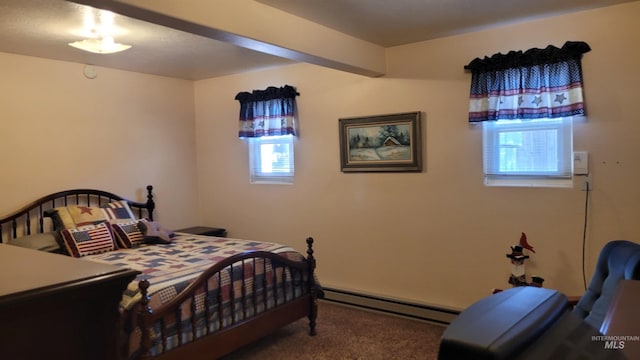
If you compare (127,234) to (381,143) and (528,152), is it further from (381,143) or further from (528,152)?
(528,152)

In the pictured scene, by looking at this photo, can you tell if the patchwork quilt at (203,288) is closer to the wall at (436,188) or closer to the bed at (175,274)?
the bed at (175,274)

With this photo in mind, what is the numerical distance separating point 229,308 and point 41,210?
85.8 inches

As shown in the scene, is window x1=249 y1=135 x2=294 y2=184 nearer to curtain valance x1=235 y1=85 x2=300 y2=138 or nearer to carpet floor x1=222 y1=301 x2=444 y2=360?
curtain valance x1=235 y1=85 x2=300 y2=138

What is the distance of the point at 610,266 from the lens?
1863mm

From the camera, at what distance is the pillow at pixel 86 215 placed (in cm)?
380

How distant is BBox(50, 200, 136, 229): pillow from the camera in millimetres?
3803

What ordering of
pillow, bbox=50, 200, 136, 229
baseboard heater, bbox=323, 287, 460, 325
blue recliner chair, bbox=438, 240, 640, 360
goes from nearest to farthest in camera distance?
blue recliner chair, bbox=438, 240, 640, 360
baseboard heater, bbox=323, 287, 460, 325
pillow, bbox=50, 200, 136, 229

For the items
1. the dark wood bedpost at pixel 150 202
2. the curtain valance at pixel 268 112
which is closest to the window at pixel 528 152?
the curtain valance at pixel 268 112

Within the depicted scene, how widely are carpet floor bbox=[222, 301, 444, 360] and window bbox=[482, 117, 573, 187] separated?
4.23ft

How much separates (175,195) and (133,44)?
198 centimetres

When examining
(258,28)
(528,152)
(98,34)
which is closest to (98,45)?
(98,34)

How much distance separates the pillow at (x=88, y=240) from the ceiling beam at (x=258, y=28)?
208 centimetres

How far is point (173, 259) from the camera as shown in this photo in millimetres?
3375

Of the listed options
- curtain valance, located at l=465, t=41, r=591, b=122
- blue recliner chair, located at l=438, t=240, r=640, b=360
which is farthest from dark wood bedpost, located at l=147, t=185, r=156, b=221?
blue recliner chair, located at l=438, t=240, r=640, b=360
